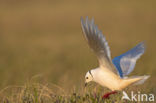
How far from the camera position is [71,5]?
24.0 meters

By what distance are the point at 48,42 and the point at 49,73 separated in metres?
4.81

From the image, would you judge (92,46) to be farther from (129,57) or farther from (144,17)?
(144,17)

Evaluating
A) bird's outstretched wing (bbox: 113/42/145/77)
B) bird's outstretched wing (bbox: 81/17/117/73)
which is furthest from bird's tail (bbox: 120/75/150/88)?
bird's outstretched wing (bbox: 113/42/145/77)

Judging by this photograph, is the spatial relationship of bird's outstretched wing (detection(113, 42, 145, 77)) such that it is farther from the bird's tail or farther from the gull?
the bird's tail

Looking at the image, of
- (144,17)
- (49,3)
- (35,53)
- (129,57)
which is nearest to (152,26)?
(144,17)

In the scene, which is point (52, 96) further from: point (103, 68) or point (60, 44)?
point (60, 44)

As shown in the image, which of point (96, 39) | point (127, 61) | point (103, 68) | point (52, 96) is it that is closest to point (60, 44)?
point (127, 61)

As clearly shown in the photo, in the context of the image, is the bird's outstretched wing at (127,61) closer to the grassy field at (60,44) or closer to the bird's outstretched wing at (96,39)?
the grassy field at (60,44)

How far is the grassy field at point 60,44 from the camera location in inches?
240

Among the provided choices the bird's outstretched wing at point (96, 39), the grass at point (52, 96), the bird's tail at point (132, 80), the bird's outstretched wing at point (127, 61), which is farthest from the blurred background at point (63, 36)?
the bird's outstretched wing at point (96, 39)

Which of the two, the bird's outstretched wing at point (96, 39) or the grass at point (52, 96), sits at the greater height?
the bird's outstretched wing at point (96, 39)

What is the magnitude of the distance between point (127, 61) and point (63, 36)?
1117 cm

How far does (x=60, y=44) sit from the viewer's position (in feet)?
50.4

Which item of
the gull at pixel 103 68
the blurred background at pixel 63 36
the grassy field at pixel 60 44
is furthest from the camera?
the blurred background at pixel 63 36
